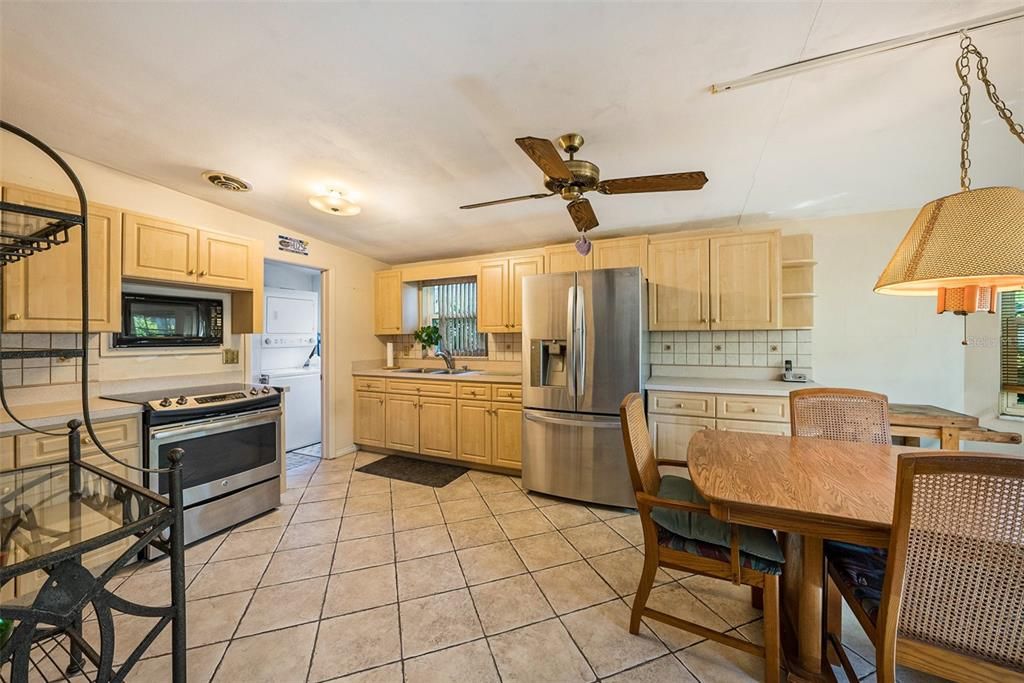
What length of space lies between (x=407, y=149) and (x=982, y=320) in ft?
13.7

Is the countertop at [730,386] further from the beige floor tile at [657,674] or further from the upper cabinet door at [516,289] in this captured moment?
the beige floor tile at [657,674]

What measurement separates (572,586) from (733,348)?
2.50 m

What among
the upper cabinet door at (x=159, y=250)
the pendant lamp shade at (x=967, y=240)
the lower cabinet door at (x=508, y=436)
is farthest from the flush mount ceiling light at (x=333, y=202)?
the pendant lamp shade at (x=967, y=240)

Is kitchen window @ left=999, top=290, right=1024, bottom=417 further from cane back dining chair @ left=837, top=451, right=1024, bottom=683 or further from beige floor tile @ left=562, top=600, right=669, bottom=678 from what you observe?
beige floor tile @ left=562, top=600, right=669, bottom=678

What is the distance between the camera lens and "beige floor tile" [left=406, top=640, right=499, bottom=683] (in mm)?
1440

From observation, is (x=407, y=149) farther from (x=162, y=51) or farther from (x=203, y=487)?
(x=203, y=487)

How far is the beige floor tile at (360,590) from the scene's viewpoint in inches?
71.8

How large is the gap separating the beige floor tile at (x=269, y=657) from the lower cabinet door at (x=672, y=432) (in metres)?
2.43

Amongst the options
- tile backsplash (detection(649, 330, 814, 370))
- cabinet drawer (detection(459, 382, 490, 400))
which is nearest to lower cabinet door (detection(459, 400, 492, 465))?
cabinet drawer (detection(459, 382, 490, 400))

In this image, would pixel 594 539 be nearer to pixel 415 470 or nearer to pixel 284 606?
pixel 284 606

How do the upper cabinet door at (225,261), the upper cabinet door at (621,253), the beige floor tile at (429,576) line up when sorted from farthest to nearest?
the upper cabinet door at (621,253)
the upper cabinet door at (225,261)
the beige floor tile at (429,576)

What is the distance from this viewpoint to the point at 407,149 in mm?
2111

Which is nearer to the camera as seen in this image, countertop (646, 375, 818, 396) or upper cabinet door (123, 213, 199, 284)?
upper cabinet door (123, 213, 199, 284)

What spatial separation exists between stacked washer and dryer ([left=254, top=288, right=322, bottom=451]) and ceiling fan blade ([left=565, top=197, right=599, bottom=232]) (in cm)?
356
